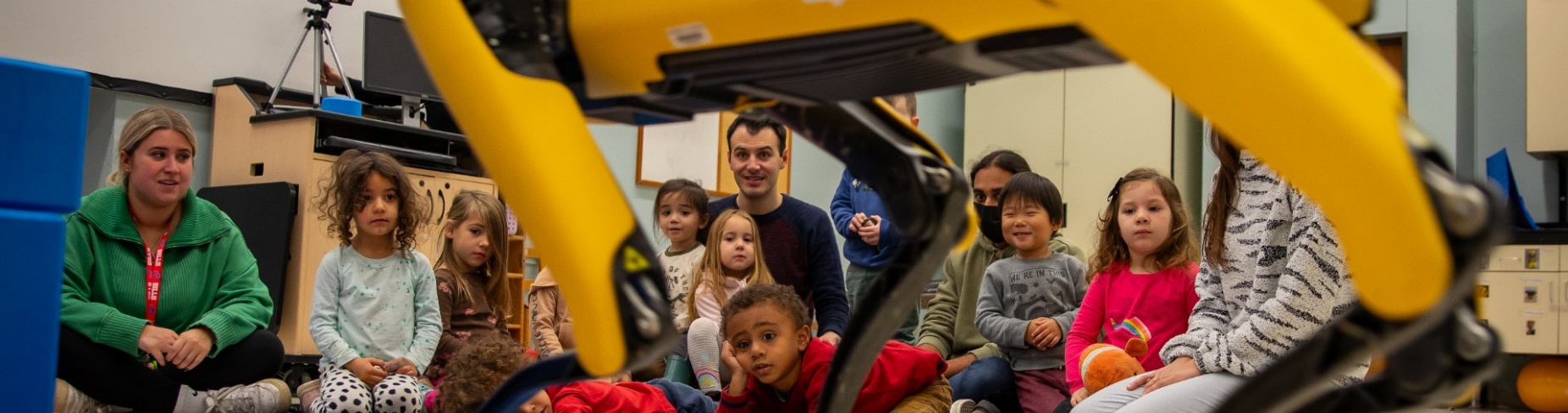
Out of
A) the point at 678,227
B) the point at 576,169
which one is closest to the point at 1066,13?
the point at 576,169

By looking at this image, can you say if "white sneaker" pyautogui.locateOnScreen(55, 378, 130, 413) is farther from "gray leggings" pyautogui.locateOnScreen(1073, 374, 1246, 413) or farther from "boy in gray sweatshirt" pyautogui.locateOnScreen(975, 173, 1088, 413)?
"gray leggings" pyautogui.locateOnScreen(1073, 374, 1246, 413)

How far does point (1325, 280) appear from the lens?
42.1 inches

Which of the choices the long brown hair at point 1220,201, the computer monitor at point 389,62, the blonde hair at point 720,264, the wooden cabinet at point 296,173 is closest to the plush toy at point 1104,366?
the long brown hair at point 1220,201

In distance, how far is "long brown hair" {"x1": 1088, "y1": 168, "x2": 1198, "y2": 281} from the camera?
1920mm

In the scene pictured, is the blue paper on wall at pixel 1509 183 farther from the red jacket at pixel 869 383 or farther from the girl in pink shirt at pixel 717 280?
the red jacket at pixel 869 383

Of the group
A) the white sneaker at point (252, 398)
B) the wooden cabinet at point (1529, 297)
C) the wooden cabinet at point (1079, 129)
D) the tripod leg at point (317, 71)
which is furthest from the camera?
the wooden cabinet at point (1079, 129)

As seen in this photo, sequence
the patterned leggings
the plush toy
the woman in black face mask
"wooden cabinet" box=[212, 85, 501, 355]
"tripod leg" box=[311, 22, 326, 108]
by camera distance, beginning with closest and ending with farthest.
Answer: the plush toy → the patterned leggings → the woman in black face mask → "wooden cabinet" box=[212, 85, 501, 355] → "tripod leg" box=[311, 22, 326, 108]

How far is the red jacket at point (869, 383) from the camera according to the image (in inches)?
73.1

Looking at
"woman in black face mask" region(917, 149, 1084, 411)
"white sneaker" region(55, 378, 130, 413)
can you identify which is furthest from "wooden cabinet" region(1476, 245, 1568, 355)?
"white sneaker" region(55, 378, 130, 413)

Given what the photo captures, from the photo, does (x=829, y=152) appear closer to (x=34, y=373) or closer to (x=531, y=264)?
(x=34, y=373)

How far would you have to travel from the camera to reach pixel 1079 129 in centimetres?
558

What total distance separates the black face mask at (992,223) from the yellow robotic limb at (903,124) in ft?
5.90

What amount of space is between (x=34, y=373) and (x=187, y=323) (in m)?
0.84

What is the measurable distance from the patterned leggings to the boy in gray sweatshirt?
1.11 metres
